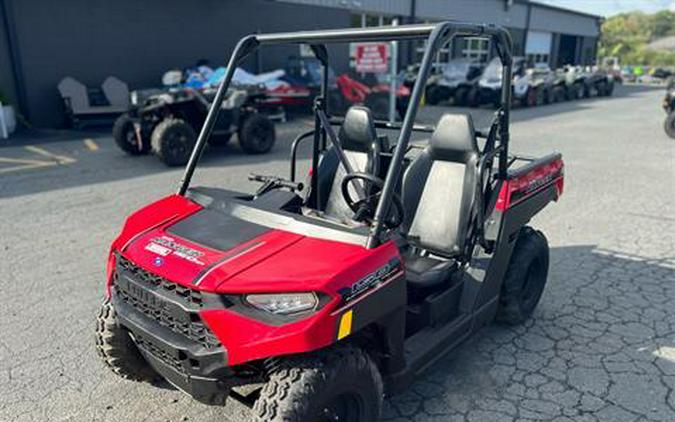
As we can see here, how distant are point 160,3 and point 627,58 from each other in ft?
→ 201

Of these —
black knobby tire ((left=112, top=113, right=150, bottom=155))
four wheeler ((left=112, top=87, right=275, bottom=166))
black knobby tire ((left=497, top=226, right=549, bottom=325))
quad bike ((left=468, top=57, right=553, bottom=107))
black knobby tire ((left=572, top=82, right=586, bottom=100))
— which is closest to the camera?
black knobby tire ((left=497, top=226, right=549, bottom=325))

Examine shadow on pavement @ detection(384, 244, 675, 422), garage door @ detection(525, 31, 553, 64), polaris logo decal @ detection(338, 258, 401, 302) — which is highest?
garage door @ detection(525, 31, 553, 64)

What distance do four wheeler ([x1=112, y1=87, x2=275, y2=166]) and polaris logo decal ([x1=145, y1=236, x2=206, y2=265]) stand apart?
6116 mm

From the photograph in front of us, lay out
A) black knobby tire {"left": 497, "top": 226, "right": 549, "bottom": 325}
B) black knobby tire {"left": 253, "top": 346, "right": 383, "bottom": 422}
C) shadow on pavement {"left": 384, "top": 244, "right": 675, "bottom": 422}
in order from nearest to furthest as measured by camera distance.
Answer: black knobby tire {"left": 253, "top": 346, "right": 383, "bottom": 422}, shadow on pavement {"left": 384, "top": 244, "right": 675, "bottom": 422}, black knobby tire {"left": 497, "top": 226, "right": 549, "bottom": 325}

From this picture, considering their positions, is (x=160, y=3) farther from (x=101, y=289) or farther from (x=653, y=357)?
(x=653, y=357)

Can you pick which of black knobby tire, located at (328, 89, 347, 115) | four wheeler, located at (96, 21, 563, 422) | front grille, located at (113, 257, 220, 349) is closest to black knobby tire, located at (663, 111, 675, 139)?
black knobby tire, located at (328, 89, 347, 115)

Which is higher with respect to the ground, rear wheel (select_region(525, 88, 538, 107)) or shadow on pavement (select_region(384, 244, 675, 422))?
rear wheel (select_region(525, 88, 538, 107))

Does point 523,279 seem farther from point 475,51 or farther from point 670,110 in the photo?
point 475,51

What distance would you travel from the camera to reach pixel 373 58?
13.3 metres

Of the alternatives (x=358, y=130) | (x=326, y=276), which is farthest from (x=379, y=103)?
(x=326, y=276)

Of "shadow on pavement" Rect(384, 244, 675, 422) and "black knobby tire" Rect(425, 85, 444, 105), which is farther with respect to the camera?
"black knobby tire" Rect(425, 85, 444, 105)

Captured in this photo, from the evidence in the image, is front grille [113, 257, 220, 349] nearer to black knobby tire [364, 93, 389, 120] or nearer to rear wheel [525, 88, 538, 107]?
black knobby tire [364, 93, 389, 120]

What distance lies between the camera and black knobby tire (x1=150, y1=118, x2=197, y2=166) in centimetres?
817

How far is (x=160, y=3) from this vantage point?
13930 mm
